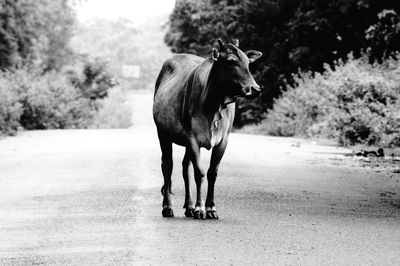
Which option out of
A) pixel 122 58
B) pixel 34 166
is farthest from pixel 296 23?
pixel 122 58

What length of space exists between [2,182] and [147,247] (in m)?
8.53

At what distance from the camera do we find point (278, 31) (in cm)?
5394

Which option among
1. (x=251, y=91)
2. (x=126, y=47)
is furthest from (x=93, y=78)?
(x=126, y=47)

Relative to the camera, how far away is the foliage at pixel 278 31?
45.4 metres

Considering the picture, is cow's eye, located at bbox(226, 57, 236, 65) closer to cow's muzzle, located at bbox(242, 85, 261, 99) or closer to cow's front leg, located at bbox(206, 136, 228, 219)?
cow's muzzle, located at bbox(242, 85, 261, 99)

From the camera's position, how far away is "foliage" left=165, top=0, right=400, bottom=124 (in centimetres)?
4541

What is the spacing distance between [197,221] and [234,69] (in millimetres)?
1787

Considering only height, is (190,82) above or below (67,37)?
above

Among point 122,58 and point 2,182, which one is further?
point 122,58

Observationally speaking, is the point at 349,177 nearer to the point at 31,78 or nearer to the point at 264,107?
the point at 31,78

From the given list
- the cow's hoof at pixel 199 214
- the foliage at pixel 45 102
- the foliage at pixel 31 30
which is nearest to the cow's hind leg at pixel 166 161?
the cow's hoof at pixel 199 214

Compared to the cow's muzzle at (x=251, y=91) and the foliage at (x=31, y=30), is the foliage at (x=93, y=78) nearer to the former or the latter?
the foliage at (x=31, y=30)

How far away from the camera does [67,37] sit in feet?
213

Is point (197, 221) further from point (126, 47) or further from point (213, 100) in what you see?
point (126, 47)
